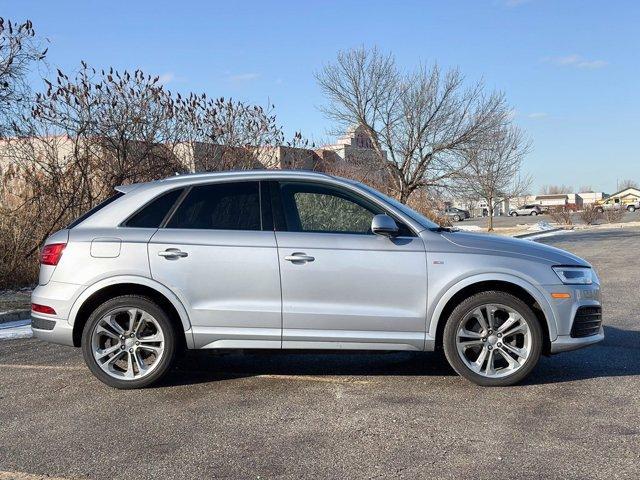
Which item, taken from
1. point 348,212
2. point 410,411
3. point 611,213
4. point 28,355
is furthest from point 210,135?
point 611,213

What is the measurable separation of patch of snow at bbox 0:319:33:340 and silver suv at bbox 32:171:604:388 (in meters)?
2.77

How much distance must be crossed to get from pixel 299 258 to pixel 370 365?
5.01ft

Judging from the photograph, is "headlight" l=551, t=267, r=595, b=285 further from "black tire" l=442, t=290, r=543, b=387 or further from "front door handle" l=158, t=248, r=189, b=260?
"front door handle" l=158, t=248, r=189, b=260

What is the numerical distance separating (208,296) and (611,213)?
4497 cm

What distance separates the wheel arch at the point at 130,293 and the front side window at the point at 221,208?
57 centimetres

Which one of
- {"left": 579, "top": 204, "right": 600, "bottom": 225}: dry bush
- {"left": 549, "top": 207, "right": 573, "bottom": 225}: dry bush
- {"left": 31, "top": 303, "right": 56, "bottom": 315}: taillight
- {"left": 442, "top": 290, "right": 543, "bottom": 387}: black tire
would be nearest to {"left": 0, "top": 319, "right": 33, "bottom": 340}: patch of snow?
{"left": 31, "top": 303, "right": 56, "bottom": 315}: taillight

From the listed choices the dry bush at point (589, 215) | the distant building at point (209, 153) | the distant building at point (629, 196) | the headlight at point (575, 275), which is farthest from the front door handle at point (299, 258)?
the distant building at point (629, 196)

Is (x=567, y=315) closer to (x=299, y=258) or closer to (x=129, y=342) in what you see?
(x=299, y=258)

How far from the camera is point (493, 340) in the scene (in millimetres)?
5129

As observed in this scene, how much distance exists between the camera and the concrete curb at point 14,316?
8.73 m

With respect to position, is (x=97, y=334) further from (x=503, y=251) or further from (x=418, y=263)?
(x=503, y=251)

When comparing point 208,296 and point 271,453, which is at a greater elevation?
point 208,296

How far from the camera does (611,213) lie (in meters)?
44.4

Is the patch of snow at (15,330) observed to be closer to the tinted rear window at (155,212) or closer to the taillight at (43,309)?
the taillight at (43,309)
